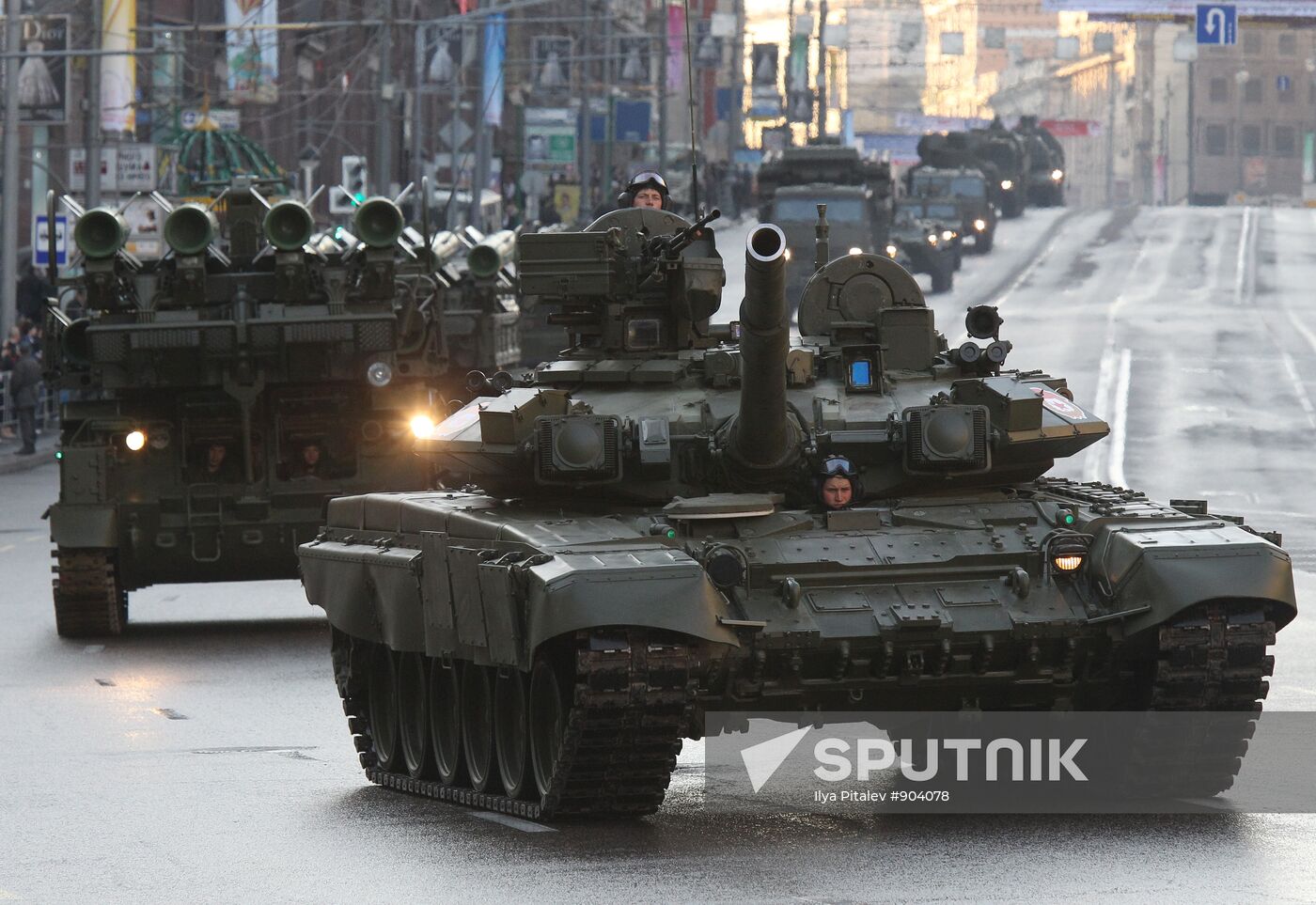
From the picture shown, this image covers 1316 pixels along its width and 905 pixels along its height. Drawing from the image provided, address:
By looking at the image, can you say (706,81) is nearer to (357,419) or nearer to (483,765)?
(357,419)

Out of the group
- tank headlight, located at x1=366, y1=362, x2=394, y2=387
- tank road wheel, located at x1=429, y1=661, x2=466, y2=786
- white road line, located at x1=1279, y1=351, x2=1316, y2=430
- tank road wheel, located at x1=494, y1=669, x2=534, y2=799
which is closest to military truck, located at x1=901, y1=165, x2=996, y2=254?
white road line, located at x1=1279, y1=351, x2=1316, y2=430

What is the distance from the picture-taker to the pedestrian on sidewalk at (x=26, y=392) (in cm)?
3997

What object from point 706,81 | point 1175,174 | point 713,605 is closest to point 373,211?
→ point 713,605

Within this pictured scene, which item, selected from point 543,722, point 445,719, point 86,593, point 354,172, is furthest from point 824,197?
point 543,722

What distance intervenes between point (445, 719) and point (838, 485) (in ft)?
8.21

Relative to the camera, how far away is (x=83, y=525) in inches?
891

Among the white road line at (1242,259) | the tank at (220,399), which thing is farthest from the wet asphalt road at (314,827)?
the white road line at (1242,259)

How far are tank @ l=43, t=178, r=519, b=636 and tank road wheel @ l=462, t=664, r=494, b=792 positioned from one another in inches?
344

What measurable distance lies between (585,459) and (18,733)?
5.07m

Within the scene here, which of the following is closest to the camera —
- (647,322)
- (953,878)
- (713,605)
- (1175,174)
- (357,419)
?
(953,878)

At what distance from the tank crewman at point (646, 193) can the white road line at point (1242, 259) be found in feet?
165

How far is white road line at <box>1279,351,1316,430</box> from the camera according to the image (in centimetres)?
4561

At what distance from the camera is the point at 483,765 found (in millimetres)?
14062

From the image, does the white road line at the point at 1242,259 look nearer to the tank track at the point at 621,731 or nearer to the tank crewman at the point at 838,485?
the tank crewman at the point at 838,485
